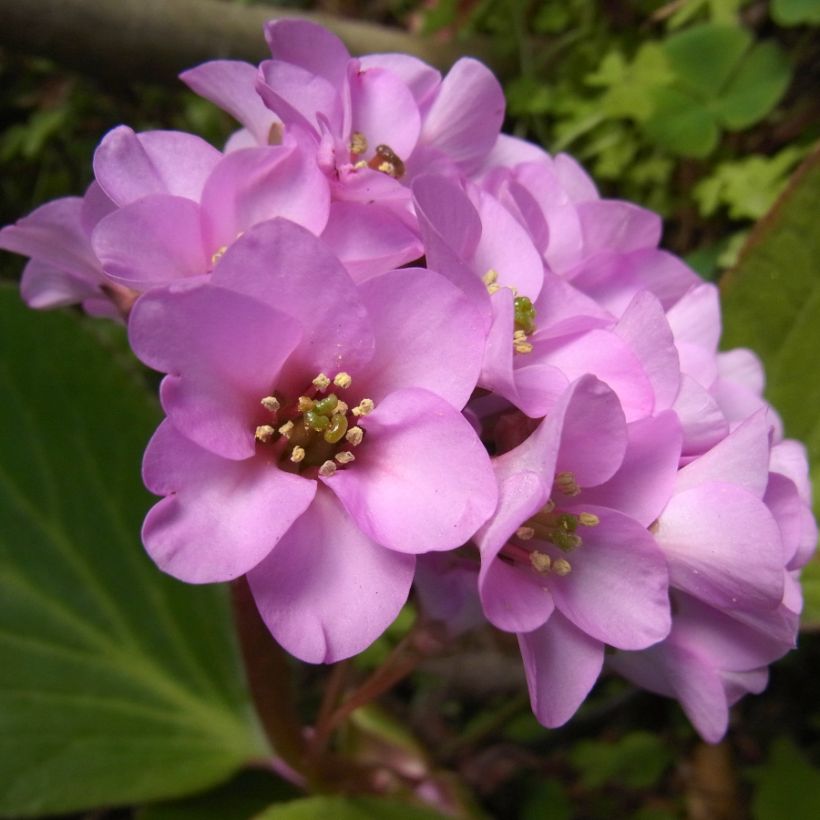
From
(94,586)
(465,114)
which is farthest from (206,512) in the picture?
(94,586)

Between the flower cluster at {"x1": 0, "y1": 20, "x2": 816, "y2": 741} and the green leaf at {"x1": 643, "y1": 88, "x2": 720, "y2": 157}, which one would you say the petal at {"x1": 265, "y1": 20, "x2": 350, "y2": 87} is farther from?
the green leaf at {"x1": 643, "y1": 88, "x2": 720, "y2": 157}

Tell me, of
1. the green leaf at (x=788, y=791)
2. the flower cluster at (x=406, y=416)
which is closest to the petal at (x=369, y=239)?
the flower cluster at (x=406, y=416)

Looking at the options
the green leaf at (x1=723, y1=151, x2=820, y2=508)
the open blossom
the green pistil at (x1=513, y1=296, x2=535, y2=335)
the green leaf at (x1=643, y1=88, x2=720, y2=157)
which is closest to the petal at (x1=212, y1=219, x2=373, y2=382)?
the open blossom

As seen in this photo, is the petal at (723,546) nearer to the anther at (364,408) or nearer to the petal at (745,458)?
the petal at (745,458)

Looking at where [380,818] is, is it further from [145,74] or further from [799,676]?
[145,74]

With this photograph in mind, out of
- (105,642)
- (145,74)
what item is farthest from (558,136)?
(105,642)
